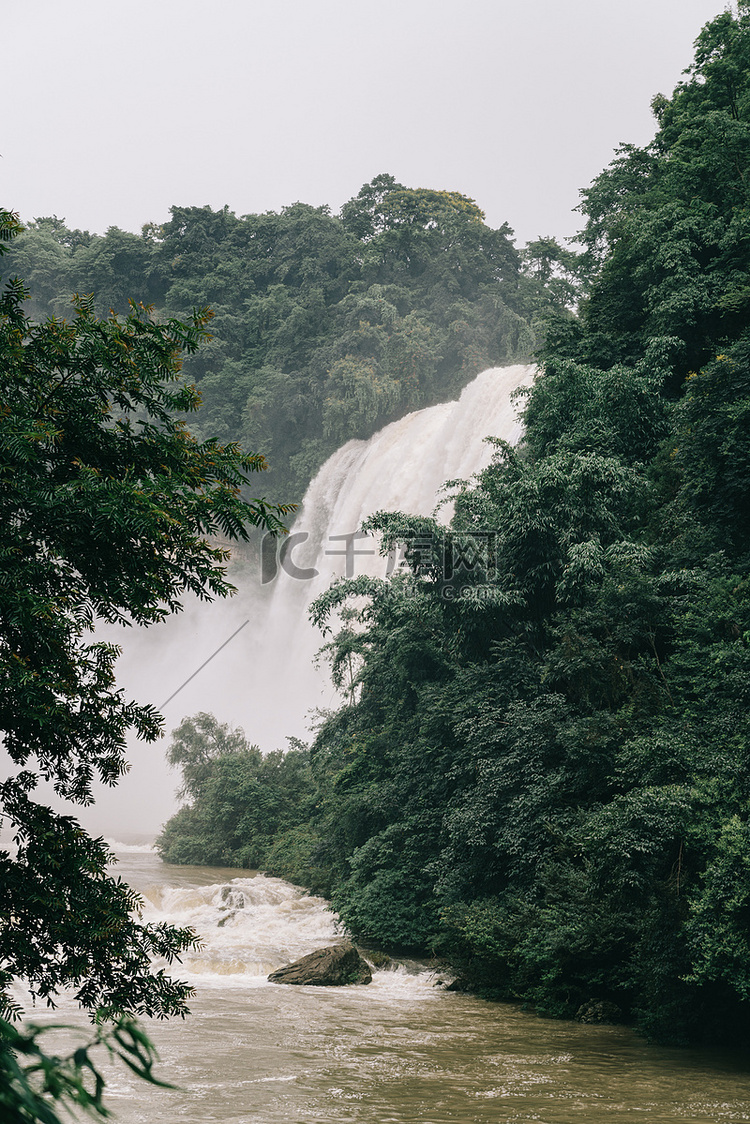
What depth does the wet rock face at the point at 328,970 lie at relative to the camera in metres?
14.0

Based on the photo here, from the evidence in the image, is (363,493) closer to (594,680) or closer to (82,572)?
(594,680)

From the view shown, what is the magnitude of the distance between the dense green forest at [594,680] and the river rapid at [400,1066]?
37.2 inches

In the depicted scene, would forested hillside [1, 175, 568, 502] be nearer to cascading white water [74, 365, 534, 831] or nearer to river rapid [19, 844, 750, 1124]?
cascading white water [74, 365, 534, 831]

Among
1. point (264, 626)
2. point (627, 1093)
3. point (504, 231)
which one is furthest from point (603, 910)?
point (504, 231)

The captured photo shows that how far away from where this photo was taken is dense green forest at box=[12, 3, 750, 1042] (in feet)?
34.3

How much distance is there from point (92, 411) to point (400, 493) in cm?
2922

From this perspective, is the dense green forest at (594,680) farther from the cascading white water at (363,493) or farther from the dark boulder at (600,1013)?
the cascading white water at (363,493)

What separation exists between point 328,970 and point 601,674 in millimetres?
6290

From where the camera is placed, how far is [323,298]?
156ft

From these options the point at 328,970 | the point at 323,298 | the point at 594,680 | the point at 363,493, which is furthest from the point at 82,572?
the point at 323,298

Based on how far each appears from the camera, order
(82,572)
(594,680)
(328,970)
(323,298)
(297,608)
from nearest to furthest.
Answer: (82,572)
(594,680)
(328,970)
(297,608)
(323,298)

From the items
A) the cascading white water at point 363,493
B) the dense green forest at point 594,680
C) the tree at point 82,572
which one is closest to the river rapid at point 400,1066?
the dense green forest at point 594,680

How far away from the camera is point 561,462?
15.1 m

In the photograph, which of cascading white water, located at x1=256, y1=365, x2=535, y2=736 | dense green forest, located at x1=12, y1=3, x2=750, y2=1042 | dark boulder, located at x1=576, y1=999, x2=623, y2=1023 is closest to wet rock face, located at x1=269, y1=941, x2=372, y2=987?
dense green forest, located at x1=12, y1=3, x2=750, y2=1042
